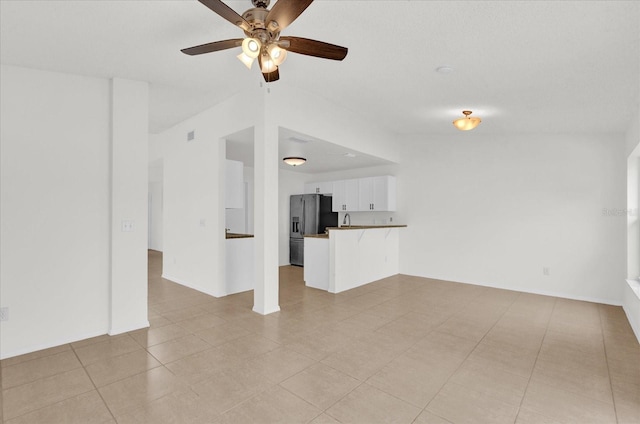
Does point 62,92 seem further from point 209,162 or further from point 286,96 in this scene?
point 286,96

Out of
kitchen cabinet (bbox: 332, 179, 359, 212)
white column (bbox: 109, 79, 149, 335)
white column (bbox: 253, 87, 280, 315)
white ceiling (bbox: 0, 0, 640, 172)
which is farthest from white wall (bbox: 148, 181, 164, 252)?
white column (bbox: 253, 87, 280, 315)

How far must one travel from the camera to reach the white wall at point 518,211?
15.5 ft

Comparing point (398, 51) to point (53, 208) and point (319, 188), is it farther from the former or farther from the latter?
point (319, 188)

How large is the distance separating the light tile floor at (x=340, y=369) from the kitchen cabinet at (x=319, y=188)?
3970 millimetres

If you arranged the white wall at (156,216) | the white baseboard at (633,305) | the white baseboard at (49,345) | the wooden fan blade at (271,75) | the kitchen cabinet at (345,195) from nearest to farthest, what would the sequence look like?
the wooden fan blade at (271,75)
the white baseboard at (49,345)
the white baseboard at (633,305)
the kitchen cabinet at (345,195)
the white wall at (156,216)

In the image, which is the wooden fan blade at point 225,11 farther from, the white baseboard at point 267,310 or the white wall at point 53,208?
the white baseboard at point 267,310

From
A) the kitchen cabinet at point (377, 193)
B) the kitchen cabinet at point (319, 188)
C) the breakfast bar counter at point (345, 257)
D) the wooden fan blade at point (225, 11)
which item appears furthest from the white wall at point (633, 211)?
the kitchen cabinet at point (319, 188)

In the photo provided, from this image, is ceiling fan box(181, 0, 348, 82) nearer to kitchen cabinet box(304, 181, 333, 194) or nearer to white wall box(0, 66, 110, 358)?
white wall box(0, 66, 110, 358)

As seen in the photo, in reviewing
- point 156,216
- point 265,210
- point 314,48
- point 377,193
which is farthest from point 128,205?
point 156,216

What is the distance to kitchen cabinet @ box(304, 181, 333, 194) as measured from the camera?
25.5ft

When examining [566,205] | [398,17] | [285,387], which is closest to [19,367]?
[285,387]

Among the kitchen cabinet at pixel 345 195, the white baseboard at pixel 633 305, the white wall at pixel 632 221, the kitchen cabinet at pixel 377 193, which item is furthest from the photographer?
the kitchen cabinet at pixel 345 195

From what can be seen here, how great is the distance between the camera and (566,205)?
4.98 m

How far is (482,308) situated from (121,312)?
4.50m
